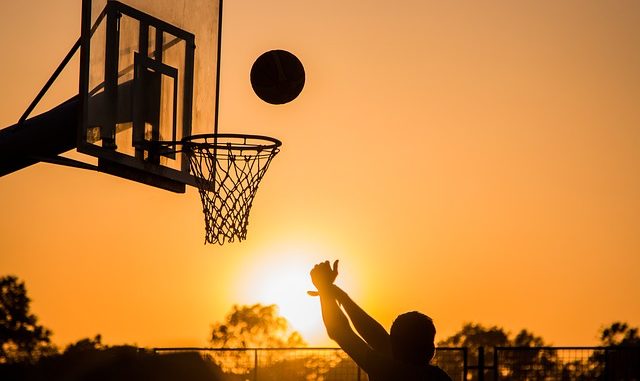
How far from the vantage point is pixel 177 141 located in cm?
1261

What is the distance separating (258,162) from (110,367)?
12229 mm

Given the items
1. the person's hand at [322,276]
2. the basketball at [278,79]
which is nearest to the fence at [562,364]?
the basketball at [278,79]

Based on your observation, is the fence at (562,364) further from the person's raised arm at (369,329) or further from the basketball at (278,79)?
the person's raised arm at (369,329)

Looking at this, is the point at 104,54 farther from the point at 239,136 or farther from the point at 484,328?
the point at 484,328

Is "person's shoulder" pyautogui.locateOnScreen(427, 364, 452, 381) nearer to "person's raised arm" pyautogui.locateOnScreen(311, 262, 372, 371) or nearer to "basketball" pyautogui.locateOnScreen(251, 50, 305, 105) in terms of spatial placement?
"person's raised arm" pyautogui.locateOnScreen(311, 262, 372, 371)

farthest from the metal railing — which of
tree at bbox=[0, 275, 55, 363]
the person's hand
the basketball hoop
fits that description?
tree at bbox=[0, 275, 55, 363]

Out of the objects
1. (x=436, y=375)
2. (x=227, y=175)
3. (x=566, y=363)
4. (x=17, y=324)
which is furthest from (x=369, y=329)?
(x=17, y=324)

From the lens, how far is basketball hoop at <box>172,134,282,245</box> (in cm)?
1253

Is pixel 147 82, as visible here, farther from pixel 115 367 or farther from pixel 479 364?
pixel 115 367

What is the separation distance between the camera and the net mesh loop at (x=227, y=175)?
1254cm

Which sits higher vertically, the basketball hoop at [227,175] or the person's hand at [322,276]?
the basketball hoop at [227,175]

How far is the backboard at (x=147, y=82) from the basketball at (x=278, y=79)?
2.76 ft

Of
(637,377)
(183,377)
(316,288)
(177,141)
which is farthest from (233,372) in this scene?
(316,288)

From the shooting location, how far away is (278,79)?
12.7m
